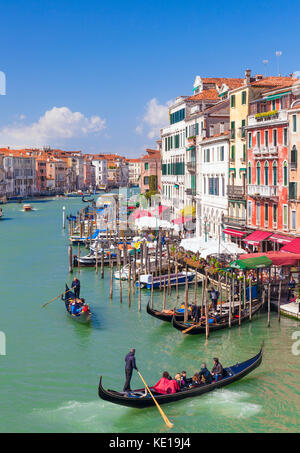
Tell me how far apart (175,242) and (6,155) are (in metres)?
77.4

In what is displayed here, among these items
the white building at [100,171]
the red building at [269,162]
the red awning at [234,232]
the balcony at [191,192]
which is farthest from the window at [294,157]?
the white building at [100,171]

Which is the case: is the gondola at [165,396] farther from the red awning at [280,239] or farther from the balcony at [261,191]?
the balcony at [261,191]

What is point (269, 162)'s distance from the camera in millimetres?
22875

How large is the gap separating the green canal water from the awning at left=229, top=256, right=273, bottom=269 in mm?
1537

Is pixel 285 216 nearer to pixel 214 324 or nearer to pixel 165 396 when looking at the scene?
pixel 214 324

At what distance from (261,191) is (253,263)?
557 centimetres

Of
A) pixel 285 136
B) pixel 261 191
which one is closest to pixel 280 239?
pixel 261 191

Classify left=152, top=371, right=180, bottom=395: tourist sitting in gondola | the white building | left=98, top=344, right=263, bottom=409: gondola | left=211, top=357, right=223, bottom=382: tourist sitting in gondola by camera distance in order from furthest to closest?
the white building, left=211, top=357, right=223, bottom=382: tourist sitting in gondola, left=152, top=371, right=180, bottom=395: tourist sitting in gondola, left=98, top=344, right=263, bottom=409: gondola

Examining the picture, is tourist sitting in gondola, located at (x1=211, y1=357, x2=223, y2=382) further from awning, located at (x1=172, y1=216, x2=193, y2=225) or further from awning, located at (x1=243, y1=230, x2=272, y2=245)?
awning, located at (x1=172, y1=216, x2=193, y2=225)

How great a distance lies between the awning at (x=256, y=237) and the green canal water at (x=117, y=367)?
4.18 metres

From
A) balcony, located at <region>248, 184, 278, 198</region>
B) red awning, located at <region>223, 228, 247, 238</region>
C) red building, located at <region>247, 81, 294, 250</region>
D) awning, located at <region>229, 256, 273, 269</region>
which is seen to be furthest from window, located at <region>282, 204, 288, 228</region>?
awning, located at <region>229, 256, 273, 269</region>

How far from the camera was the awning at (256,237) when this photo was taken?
22.7 m

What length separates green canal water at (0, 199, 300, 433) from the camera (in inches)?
452
